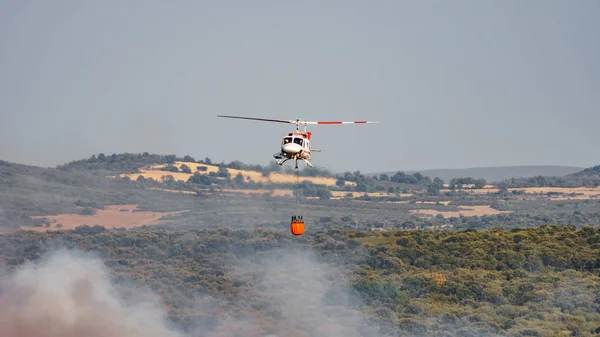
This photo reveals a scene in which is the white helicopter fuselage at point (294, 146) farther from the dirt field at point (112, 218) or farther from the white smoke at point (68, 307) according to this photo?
the dirt field at point (112, 218)

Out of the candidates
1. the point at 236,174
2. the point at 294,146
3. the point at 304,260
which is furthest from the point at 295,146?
the point at 236,174

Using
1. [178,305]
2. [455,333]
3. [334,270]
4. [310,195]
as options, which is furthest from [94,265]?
[310,195]

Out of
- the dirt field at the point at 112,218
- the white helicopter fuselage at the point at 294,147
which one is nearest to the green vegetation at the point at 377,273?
the dirt field at the point at 112,218

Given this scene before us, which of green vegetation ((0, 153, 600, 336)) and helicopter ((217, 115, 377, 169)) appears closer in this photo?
helicopter ((217, 115, 377, 169))

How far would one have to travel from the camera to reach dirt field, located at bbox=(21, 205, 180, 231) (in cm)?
13712

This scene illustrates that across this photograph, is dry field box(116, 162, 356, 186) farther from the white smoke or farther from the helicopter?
the helicopter

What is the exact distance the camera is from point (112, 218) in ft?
462

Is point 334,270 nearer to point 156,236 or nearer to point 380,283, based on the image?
point 380,283

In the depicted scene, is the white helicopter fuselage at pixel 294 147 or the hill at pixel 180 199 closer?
the white helicopter fuselage at pixel 294 147

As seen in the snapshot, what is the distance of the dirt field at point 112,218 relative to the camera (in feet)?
450

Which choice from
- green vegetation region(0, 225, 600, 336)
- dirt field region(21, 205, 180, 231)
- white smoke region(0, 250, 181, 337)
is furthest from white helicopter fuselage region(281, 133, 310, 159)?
dirt field region(21, 205, 180, 231)

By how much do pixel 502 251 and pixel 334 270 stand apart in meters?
16.9

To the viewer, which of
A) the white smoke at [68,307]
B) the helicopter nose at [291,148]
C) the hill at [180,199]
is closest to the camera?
the helicopter nose at [291,148]

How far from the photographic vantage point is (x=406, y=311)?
9131cm
